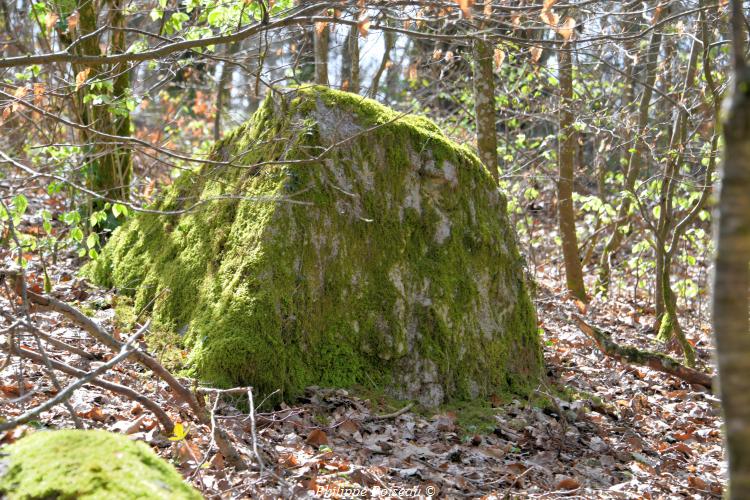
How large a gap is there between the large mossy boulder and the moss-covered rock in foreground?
90.4 inches

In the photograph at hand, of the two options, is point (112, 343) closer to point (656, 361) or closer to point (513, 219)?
point (656, 361)

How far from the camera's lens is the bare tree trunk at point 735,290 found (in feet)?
5.20

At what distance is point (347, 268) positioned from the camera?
518cm

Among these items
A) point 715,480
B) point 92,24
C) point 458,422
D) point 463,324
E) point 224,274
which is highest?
point 92,24

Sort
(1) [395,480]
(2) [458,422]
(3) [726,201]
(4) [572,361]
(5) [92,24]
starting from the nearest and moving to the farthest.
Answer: (3) [726,201]
(1) [395,480]
(2) [458,422]
(4) [572,361]
(5) [92,24]

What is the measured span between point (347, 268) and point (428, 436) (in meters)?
1.37

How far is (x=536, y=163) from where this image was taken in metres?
11.7

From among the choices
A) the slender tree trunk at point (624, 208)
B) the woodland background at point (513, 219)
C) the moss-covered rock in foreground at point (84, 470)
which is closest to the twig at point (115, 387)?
the woodland background at point (513, 219)

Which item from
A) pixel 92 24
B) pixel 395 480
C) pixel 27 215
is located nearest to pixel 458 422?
pixel 395 480

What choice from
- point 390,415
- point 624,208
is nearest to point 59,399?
point 390,415

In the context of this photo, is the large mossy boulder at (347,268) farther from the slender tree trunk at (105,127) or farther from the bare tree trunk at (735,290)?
the bare tree trunk at (735,290)

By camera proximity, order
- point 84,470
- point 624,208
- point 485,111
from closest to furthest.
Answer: point 84,470
point 485,111
point 624,208

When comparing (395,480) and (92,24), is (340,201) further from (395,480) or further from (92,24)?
(92,24)

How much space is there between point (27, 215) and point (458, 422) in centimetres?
628
